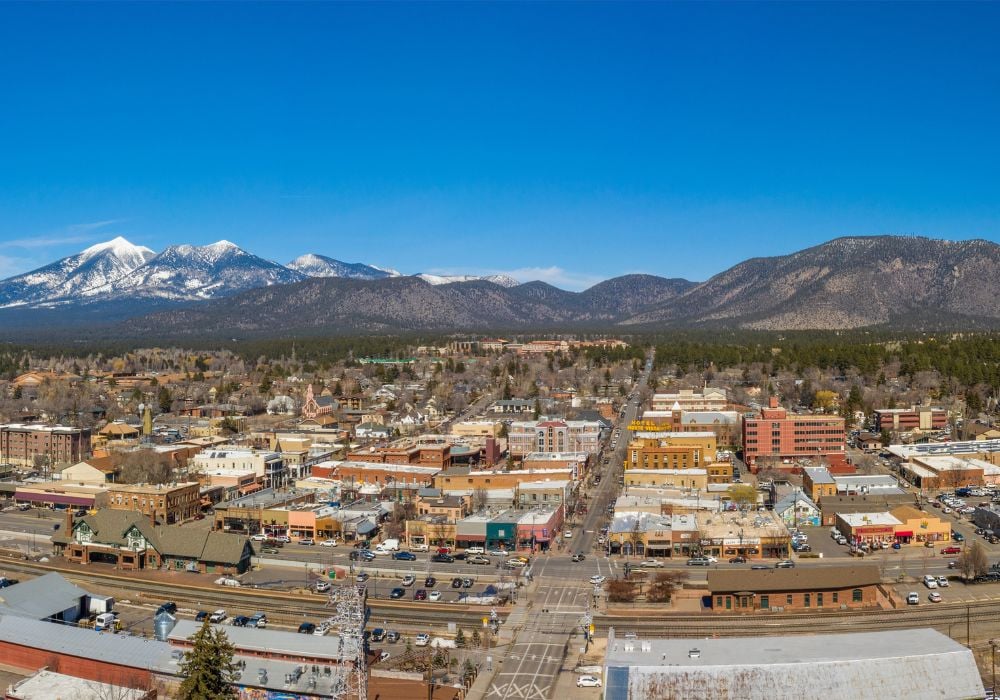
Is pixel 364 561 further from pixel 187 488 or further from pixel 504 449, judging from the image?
pixel 504 449

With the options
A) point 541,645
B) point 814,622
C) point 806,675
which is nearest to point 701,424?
point 814,622

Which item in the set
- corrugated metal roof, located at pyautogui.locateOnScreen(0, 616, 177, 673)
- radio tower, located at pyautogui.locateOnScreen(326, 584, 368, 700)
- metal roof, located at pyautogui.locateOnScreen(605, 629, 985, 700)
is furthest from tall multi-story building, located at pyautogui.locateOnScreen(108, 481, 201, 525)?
metal roof, located at pyautogui.locateOnScreen(605, 629, 985, 700)

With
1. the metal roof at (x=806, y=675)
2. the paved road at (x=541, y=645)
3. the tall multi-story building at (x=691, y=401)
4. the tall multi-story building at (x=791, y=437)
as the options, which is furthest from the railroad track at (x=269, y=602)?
the tall multi-story building at (x=691, y=401)

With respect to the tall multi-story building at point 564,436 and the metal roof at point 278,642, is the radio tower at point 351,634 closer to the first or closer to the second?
the metal roof at point 278,642

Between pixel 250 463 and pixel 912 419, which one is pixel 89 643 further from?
pixel 912 419

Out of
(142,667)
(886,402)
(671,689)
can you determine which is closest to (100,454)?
(142,667)
